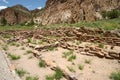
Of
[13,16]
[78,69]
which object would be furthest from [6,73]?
[13,16]

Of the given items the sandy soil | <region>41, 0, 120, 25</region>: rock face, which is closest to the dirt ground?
the sandy soil

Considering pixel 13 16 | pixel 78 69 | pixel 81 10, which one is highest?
pixel 81 10

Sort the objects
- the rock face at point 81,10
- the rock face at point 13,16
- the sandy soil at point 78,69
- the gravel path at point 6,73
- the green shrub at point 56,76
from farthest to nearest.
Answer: the rock face at point 13,16 → the rock face at point 81,10 → the sandy soil at point 78,69 → the green shrub at point 56,76 → the gravel path at point 6,73

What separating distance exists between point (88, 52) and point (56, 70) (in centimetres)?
410

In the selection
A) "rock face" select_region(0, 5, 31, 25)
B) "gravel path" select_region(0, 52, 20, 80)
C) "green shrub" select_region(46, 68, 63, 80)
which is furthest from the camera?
"rock face" select_region(0, 5, 31, 25)

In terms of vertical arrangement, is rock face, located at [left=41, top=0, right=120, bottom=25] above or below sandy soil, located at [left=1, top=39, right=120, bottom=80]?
above

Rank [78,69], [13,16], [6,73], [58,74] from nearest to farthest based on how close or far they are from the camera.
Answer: [6,73]
[58,74]
[78,69]
[13,16]

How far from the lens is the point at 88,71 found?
9508 millimetres

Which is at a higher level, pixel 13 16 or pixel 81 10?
pixel 81 10

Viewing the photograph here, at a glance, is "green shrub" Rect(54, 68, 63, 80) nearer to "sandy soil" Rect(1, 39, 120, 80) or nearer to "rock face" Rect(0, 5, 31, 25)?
"sandy soil" Rect(1, 39, 120, 80)

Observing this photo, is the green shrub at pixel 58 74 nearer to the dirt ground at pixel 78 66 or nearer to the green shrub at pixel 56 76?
the green shrub at pixel 56 76

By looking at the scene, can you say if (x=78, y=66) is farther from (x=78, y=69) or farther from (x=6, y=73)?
(x=6, y=73)

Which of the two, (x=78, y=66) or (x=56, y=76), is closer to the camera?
(x=56, y=76)

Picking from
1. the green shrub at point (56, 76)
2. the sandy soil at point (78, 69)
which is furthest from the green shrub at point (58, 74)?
the sandy soil at point (78, 69)
